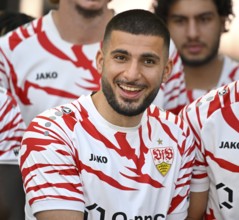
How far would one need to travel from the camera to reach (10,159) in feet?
12.7

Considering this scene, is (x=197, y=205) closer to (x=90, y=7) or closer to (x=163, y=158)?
(x=163, y=158)

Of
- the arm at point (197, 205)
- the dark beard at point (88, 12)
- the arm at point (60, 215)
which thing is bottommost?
the arm at point (197, 205)

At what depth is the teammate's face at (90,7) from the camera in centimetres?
436

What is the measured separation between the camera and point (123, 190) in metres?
3.43

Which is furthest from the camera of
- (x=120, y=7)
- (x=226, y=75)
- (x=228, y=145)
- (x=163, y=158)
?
(x=120, y=7)

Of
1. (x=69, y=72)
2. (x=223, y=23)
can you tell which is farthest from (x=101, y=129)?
(x=223, y=23)

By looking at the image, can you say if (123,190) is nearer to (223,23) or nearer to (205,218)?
(205,218)

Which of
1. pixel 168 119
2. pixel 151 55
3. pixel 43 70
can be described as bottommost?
pixel 168 119

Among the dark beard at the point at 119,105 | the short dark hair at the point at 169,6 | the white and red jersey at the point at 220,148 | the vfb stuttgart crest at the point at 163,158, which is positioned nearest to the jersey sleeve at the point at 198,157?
the white and red jersey at the point at 220,148

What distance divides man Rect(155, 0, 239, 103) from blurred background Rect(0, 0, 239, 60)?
1.33m

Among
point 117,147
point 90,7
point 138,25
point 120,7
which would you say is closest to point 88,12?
point 90,7

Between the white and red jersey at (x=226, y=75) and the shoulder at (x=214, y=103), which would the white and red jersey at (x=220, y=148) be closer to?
the shoulder at (x=214, y=103)

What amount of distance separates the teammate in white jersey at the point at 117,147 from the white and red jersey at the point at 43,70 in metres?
0.73

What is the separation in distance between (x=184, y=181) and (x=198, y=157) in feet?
0.50
